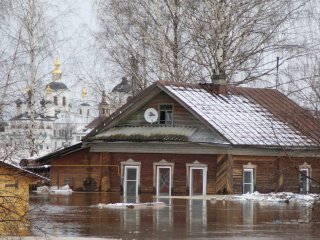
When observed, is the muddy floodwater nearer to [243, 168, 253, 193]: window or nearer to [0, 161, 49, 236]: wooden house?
[0, 161, 49, 236]: wooden house

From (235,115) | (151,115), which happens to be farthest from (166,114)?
(235,115)

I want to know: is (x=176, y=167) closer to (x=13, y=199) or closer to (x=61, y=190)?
(x=61, y=190)

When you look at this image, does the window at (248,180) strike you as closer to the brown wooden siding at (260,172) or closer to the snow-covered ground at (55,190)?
the brown wooden siding at (260,172)

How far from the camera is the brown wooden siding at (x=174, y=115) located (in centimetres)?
4554

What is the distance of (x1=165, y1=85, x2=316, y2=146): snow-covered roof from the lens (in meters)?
44.2

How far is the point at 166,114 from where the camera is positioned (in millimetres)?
46469

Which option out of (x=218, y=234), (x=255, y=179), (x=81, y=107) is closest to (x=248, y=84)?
(x=255, y=179)

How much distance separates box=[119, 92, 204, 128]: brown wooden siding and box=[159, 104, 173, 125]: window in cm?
23

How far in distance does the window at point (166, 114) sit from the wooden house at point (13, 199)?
19.9 metres

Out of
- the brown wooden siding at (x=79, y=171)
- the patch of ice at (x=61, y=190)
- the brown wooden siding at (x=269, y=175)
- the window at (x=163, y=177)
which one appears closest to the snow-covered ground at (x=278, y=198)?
the brown wooden siding at (x=269, y=175)

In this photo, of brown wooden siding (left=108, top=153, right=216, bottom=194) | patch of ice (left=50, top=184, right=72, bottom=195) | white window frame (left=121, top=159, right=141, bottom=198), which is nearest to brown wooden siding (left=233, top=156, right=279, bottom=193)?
brown wooden siding (left=108, top=153, right=216, bottom=194)

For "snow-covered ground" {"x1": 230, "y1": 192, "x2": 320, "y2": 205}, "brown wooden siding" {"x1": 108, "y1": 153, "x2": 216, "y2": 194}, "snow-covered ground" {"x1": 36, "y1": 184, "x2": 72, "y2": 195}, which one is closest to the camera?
"snow-covered ground" {"x1": 230, "y1": 192, "x2": 320, "y2": 205}

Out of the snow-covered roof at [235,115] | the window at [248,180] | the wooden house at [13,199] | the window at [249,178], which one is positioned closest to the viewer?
the wooden house at [13,199]

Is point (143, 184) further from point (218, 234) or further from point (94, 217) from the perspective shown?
point (218, 234)
